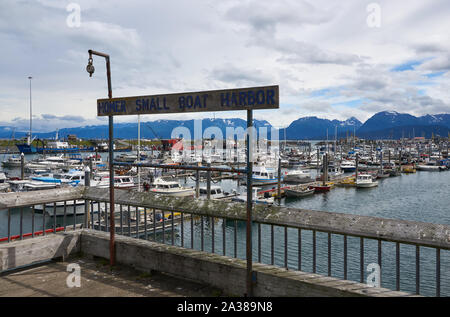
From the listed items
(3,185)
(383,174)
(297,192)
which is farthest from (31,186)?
(383,174)

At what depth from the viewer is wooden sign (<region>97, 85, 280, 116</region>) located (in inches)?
144

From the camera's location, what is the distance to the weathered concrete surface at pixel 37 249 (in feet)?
16.7

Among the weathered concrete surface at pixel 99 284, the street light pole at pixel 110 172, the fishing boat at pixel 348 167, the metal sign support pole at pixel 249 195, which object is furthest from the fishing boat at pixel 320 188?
the metal sign support pole at pixel 249 195

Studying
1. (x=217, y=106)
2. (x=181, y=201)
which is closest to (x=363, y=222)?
(x=217, y=106)

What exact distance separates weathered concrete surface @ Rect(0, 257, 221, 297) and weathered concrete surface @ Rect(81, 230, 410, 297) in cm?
13

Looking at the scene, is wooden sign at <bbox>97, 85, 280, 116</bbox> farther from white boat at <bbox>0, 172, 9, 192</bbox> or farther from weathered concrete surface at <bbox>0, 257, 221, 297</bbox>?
white boat at <bbox>0, 172, 9, 192</bbox>

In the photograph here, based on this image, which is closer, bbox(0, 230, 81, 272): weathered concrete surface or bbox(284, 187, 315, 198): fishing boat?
bbox(0, 230, 81, 272): weathered concrete surface

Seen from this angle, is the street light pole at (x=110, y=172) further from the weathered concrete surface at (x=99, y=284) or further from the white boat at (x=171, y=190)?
the white boat at (x=171, y=190)

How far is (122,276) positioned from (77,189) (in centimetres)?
193

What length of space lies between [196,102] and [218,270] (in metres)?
1.98

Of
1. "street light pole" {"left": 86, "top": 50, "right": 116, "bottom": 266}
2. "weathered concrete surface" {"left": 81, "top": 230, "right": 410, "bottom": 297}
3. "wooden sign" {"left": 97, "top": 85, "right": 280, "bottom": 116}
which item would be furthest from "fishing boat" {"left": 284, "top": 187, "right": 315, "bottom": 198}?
"wooden sign" {"left": 97, "top": 85, "right": 280, "bottom": 116}
